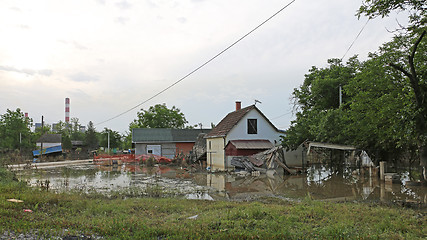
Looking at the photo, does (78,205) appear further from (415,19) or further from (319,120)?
(319,120)

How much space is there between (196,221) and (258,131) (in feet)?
78.4

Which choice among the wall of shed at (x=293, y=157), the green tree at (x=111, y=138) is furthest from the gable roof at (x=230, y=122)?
the green tree at (x=111, y=138)

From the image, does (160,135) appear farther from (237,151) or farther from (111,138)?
(111,138)

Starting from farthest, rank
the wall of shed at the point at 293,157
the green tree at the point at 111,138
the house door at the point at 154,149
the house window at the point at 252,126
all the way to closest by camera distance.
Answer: the green tree at the point at 111,138, the house door at the point at 154,149, the house window at the point at 252,126, the wall of shed at the point at 293,157

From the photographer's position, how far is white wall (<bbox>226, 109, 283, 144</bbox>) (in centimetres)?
3072

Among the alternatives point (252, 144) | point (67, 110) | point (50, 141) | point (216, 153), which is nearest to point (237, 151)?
point (252, 144)

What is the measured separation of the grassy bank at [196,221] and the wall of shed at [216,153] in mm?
19608

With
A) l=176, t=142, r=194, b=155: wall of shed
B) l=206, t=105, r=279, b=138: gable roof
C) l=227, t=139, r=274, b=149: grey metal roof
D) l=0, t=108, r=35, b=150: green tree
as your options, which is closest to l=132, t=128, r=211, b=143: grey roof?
l=176, t=142, r=194, b=155: wall of shed

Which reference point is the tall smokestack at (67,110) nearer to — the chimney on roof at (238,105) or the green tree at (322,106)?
the chimney on roof at (238,105)

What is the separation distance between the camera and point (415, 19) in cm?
1152

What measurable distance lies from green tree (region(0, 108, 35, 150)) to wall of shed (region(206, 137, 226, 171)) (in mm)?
40609

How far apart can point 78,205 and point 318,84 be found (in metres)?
25.9

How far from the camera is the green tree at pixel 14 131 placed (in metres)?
57.1

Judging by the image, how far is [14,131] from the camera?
190 ft
